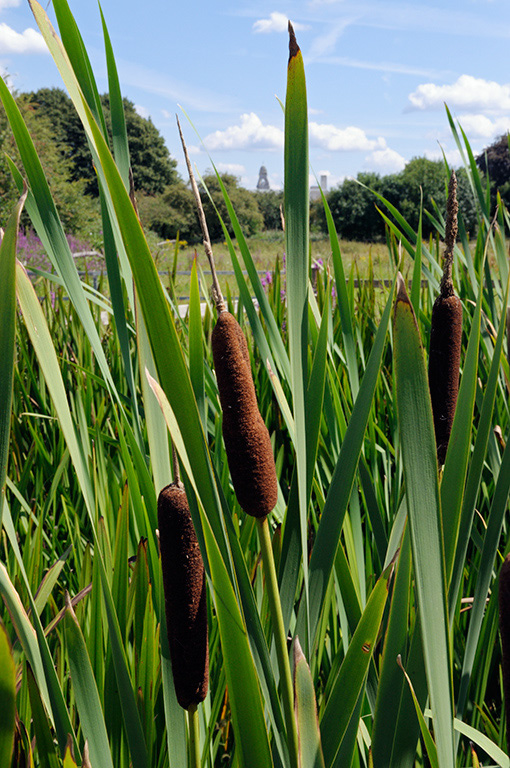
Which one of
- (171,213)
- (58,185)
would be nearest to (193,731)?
(58,185)

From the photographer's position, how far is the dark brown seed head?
48 centimetres

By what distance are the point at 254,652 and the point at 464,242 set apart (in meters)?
1.22

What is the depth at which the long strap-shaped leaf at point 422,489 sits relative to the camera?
12.3 inches

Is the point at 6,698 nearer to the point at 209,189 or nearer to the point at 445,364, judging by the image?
the point at 445,364

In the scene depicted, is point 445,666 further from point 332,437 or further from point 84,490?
point 332,437

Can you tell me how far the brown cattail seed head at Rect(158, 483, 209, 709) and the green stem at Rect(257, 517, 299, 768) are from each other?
4 cm

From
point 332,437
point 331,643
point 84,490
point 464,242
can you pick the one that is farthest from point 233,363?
point 464,242

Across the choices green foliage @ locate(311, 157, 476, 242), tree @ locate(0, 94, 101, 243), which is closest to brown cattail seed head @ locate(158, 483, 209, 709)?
tree @ locate(0, 94, 101, 243)

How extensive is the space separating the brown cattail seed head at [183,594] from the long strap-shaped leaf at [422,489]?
0.45ft

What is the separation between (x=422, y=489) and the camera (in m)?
0.32

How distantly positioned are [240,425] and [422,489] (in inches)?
4.4

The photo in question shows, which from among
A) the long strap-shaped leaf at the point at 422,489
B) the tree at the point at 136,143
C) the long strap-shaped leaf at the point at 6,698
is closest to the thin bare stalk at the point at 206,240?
the long strap-shaped leaf at the point at 422,489

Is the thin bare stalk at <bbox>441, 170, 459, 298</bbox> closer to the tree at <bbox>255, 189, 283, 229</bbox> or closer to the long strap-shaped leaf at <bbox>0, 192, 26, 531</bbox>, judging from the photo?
the long strap-shaped leaf at <bbox>0, 192, 26, 531</bbox>

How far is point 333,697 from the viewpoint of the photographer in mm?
410
